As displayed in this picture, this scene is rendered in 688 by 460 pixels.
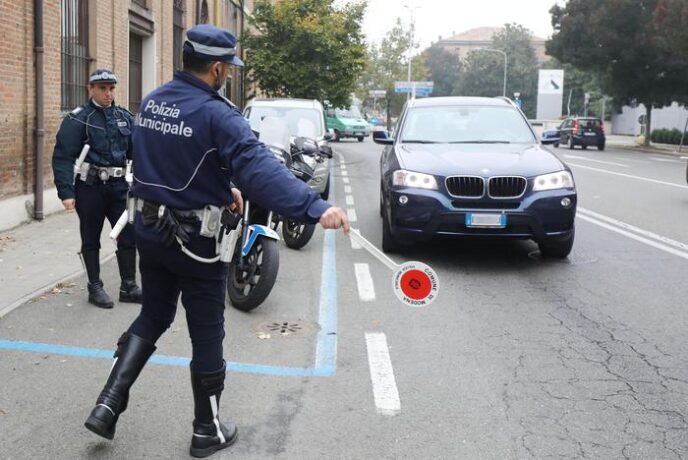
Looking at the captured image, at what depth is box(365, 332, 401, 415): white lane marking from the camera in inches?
172

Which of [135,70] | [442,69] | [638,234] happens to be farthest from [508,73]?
[638,234]

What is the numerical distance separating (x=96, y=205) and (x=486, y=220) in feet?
12.1

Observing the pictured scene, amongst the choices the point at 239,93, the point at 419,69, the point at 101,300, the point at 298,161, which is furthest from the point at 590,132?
the point at 419,69

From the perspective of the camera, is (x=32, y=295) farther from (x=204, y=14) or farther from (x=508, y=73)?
(x=508, y=73)

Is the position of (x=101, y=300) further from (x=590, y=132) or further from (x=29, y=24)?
(x=590, y=132)

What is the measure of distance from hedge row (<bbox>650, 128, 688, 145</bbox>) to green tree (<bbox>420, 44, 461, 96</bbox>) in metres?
73.4

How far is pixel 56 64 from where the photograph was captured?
12227 millimetres

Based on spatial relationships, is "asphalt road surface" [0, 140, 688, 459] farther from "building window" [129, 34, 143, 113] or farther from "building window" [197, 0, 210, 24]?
"building window" [197, 0, 210, 24]

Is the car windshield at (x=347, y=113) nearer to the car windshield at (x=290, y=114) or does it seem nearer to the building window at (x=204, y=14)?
the building window at (x=204, y=14)

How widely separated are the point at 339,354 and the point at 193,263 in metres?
1.99

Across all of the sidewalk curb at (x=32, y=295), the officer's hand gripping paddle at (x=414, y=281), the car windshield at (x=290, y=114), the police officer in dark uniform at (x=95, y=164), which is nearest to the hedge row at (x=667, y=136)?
the car windshield at (x=290, y=114)

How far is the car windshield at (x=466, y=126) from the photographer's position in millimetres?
9406

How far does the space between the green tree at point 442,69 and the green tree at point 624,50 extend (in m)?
77.8

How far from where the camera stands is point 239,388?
15.2 feet
